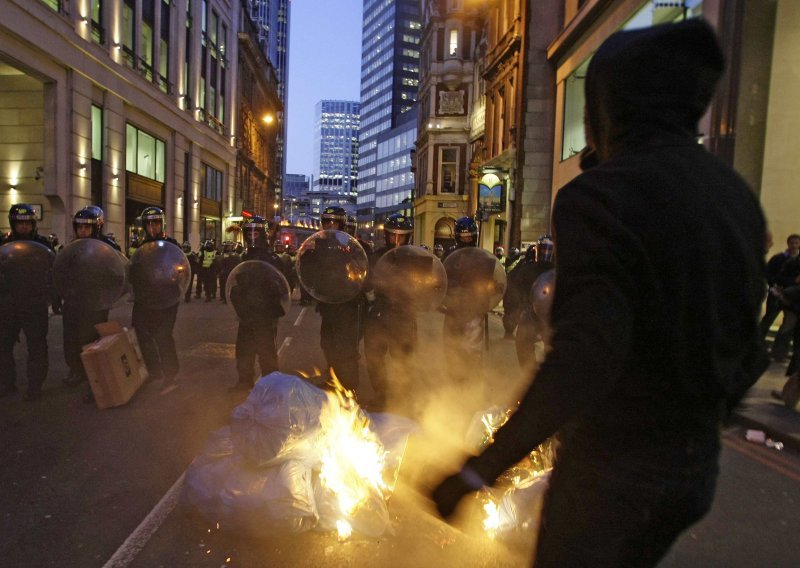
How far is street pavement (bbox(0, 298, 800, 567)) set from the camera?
308cm

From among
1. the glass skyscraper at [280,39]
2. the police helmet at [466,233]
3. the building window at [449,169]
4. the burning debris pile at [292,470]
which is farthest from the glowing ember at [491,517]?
the glass skyscraper at [280,39]

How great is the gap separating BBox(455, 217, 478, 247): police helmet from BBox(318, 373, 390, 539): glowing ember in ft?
11.5

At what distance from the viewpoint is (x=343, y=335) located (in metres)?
6.18

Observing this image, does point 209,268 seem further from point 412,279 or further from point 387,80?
point 387,80

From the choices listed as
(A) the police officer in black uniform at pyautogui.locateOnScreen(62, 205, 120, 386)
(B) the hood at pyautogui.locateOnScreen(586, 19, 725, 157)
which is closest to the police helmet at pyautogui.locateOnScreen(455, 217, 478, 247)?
(A) the police officer in black uniform at pyautogui.locateOnScreen(62, 205, 120, 386)

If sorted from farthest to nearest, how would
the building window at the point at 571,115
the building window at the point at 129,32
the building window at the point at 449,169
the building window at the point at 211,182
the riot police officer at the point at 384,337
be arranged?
the building window at the point at 449,169
the building window at the point at 211,182
the building window at the point at 129,32
the building window at the point at 571,115
the riot police officer at the point at 384,337

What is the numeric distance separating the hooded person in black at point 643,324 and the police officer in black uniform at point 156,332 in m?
6.02

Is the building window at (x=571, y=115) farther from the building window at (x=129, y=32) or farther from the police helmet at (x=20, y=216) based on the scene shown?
the building window at (x=129, y=32)

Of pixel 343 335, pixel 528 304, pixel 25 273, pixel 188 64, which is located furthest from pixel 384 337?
pixel 188 64

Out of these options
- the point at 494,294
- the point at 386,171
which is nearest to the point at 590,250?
the point at 494,294

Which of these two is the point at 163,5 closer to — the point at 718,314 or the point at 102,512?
the point at 102,512

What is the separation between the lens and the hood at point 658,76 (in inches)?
53.4

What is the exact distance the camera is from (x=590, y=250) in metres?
1.23

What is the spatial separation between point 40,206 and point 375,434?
60.6 ft
